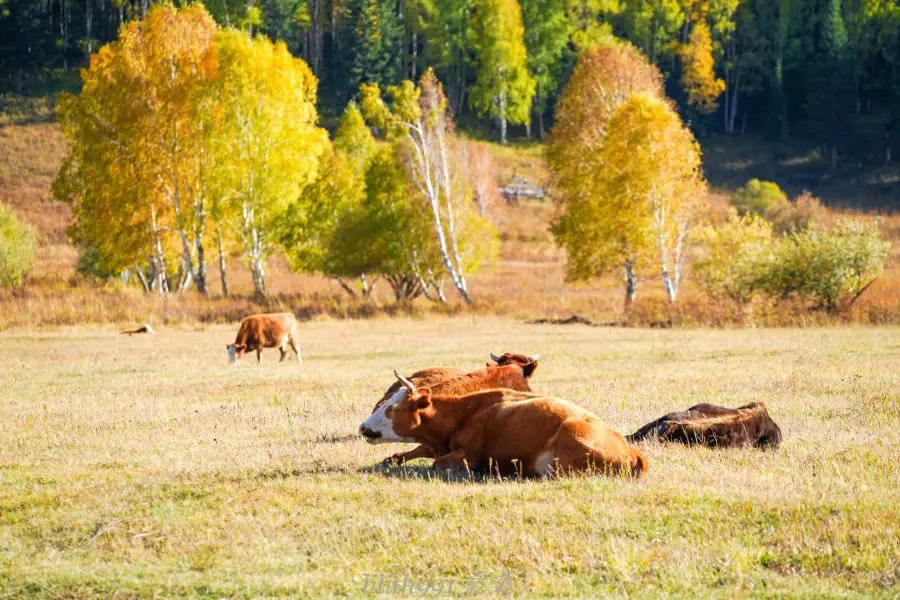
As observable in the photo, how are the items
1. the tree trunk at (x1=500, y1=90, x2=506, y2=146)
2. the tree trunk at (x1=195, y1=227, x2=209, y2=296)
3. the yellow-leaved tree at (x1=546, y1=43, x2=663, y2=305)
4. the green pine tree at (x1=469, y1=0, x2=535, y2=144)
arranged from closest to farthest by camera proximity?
the yellow-leaved tree at (x1=546, y1=43, x2=663, y2=305) → the tree trunk at (x1=195, y1=227, x2=209, y2=296) → the green pine tree at (x1=469, y1=0, x2=535, y2=144) → the tree trunk at (x1=500, y1=90, x2=506, y2=146)

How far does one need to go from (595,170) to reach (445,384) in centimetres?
3089

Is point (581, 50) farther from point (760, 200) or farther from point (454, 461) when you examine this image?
point (454, 461)

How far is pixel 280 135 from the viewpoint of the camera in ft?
143

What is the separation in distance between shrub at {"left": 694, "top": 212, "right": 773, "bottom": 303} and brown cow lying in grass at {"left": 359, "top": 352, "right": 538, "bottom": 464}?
2399 cm

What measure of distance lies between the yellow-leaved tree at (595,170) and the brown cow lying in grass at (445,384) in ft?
87.6

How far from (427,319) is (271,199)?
10.4 m

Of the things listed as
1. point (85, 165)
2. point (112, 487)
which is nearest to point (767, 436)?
point (112, 487)

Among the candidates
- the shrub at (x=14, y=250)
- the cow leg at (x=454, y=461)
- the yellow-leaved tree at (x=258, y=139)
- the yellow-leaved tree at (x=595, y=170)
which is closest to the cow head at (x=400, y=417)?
the cow leg at (x=454, y=461)

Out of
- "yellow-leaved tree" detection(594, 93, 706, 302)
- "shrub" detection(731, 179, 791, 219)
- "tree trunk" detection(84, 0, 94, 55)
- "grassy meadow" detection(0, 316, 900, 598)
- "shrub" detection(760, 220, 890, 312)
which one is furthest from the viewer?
"tree trunk" detection(84, 0, 94, 55)

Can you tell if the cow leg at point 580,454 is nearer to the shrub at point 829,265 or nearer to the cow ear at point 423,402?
the cow ear at point 423,402

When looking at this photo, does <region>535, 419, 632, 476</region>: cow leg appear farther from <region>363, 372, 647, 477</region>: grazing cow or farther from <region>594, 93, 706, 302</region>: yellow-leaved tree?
<region>594, 93, 706, 302</region>: yellow-leaved tree

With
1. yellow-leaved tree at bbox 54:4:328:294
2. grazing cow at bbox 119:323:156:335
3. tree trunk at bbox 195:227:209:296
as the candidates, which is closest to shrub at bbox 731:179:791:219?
yellow-leaved tree at bbox 54:4:328:294

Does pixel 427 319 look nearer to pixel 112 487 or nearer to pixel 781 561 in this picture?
pixel 112 487

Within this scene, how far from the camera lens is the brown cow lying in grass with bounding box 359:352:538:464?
32.5 ft
